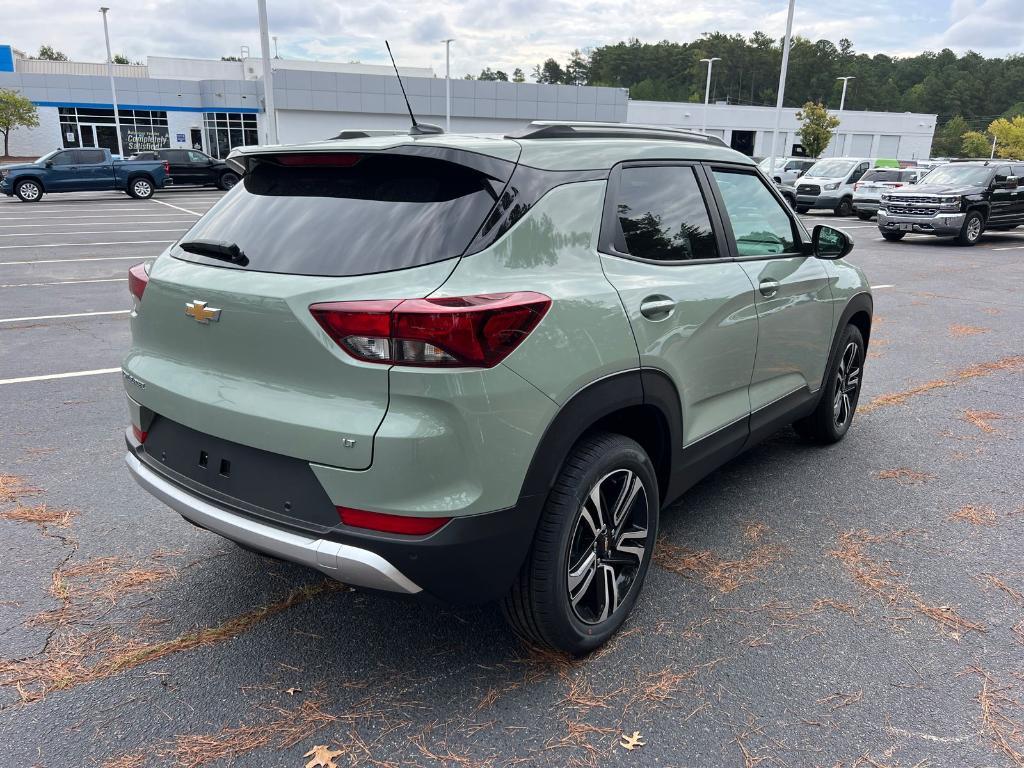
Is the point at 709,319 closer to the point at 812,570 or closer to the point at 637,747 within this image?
the point at 812,570

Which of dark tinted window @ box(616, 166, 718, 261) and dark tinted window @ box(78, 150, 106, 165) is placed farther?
dark tinted window @ box(78, 150, 106, 165)

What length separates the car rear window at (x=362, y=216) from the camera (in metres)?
2.43

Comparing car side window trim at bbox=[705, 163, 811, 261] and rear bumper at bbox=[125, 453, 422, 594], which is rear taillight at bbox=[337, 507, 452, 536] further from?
car side window trim at bbox=[705, 163, 811, 261]

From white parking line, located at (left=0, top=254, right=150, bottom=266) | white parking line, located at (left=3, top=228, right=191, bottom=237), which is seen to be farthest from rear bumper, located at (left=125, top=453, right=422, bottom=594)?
white parking line, located at (left=3, top=228, right=191, bottom=237)

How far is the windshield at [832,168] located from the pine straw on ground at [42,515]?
1015 inches

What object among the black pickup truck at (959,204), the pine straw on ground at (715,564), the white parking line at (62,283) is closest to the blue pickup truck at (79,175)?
the white parking line at (62,283)

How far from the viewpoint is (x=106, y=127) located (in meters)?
49.9

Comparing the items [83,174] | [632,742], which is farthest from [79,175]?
[632,742]

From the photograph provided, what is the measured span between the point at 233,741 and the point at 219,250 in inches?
63.2

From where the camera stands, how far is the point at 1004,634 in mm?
3055

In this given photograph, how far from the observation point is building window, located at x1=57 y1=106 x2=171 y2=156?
49.5m

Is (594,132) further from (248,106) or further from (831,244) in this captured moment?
(248,106)

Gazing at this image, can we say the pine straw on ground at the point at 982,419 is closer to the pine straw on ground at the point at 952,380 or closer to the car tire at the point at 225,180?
the pine straw on ground at the point at 952,380

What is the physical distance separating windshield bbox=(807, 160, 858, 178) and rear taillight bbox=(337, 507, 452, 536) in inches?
1032
